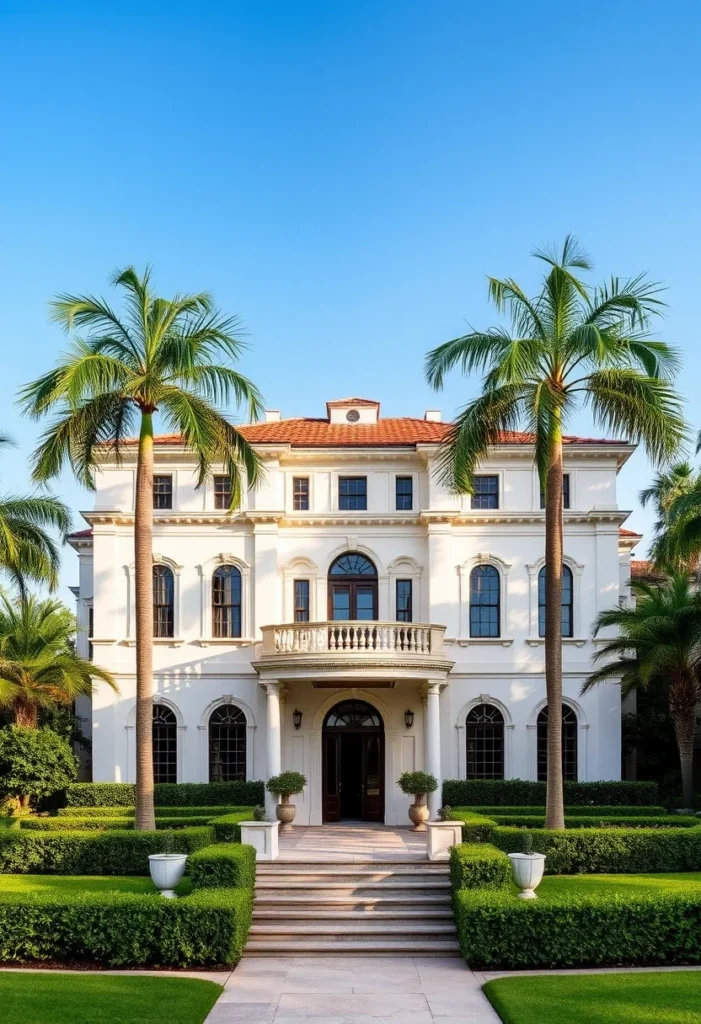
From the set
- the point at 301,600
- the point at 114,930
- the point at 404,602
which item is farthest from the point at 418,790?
the point at 114,930

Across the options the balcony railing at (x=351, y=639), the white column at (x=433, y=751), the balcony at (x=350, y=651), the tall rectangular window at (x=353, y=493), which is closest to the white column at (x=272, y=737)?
the balcony at (x=350, y=651)

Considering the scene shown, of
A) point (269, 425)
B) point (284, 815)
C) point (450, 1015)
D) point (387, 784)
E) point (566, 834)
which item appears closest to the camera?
point (450, 1015)

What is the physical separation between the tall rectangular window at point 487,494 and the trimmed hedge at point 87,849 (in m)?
13.4

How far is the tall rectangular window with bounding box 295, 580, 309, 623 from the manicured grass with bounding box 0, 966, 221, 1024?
17.6 meters

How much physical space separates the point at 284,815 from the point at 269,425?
12.3m

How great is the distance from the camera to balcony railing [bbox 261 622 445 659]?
2875 cm

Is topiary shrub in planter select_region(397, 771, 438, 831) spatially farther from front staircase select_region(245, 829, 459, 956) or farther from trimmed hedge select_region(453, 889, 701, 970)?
trimmed hedge select_region(453, 889, 701, 970)

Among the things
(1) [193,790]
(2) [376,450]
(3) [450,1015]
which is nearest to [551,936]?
(3) [450,1015]

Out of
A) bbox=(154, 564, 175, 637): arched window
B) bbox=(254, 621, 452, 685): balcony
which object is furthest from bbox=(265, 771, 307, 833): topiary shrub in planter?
bbox=(154, 564, 175, 637): arched window

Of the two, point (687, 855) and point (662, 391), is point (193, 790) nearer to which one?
point (687, 855)

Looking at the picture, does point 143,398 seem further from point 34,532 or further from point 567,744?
point 567,744

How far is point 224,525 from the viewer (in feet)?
106

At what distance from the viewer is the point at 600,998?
13523 mm

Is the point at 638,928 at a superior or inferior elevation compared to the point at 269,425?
inferior
